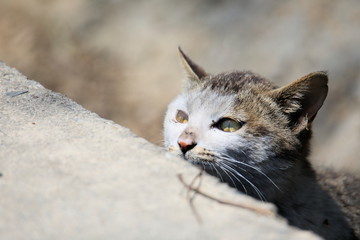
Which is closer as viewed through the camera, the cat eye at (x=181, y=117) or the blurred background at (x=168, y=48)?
the cat eye at (x=181, y=117)

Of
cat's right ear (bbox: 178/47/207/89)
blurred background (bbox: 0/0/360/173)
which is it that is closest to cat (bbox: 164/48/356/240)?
cat's right ear (bbox: 178/47/207/89)

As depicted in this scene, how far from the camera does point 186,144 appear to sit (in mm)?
2943

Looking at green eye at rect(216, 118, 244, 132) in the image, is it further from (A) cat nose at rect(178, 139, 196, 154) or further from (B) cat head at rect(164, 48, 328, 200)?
(A) cat nose at rect(178, 139, 196, 154)

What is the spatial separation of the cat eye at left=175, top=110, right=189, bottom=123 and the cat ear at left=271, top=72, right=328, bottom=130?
0.58 metres

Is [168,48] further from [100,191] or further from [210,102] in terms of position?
[100,191]

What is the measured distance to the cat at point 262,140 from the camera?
303 cm

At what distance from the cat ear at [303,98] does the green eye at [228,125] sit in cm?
34

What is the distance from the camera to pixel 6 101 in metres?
2.79

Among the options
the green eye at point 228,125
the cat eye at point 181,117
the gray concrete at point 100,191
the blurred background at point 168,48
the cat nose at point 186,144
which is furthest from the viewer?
the blurred background at point 168,48

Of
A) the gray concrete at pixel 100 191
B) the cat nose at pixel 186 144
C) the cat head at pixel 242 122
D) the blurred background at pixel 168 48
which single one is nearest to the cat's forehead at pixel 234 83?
the cat head at pixel 242 122

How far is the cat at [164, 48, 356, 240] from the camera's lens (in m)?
3.03

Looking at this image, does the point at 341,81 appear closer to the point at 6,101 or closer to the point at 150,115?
A: the point at 150,115

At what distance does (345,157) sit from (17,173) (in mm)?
4123

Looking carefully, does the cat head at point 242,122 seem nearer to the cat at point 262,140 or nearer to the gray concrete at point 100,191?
the cat at point 262,140
